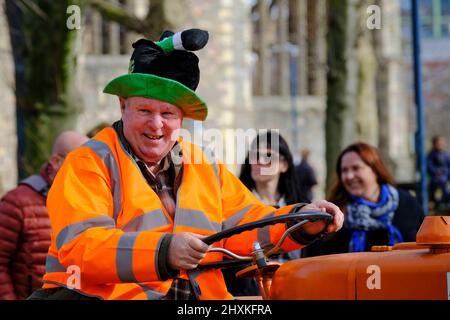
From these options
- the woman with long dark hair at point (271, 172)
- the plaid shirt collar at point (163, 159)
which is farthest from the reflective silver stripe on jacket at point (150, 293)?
the woman with long dark hair at point (271, 172)

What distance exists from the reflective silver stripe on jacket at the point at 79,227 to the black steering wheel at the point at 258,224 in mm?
405

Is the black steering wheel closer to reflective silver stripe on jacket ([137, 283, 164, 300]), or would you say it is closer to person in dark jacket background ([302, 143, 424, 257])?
reflective silver stripe on jacket ([137, 283, 164, 300])

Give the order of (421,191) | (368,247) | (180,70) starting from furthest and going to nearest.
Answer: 1. (421,191)
2. (368,247)
3. (180,70)

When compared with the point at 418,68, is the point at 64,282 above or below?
below

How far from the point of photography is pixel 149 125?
409 cm

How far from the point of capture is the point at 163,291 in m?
4.02

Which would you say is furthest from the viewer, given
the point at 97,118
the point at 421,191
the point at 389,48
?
the point at 389,48

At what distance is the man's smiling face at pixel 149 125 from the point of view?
4.10 metres

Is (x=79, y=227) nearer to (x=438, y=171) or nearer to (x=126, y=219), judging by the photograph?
(x=126, y=219)

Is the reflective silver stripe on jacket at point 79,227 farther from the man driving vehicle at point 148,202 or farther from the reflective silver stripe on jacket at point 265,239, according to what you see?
the reflective silver stripe on jacket at point 265,239

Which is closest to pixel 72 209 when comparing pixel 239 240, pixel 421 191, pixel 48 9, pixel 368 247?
pixel 239 240

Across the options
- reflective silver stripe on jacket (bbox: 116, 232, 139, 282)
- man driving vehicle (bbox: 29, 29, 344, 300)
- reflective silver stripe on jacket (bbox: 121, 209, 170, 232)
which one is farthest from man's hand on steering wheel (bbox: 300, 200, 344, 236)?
reflective silver stripe on jacket (bbox: 116, 232, 139, 282)

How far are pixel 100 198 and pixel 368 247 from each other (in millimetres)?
3354

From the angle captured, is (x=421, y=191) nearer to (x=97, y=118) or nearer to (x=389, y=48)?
(x=97, y=118)
